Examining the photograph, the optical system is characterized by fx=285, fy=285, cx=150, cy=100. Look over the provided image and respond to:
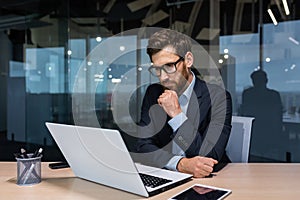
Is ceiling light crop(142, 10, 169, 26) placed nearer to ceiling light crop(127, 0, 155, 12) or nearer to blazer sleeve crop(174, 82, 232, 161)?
ceiling light crop(127, 0, 155, 12)

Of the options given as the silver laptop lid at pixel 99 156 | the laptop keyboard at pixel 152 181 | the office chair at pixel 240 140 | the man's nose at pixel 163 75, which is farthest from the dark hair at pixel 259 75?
the silver laptop lid at pixel 99 156

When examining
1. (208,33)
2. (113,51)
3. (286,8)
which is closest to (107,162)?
(113,51)

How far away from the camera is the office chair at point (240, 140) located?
1.57 metres

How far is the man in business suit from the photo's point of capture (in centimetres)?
126

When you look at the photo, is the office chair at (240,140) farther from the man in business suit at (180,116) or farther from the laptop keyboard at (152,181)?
the laptop keyboard at (152,181)

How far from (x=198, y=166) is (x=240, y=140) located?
0.56 m

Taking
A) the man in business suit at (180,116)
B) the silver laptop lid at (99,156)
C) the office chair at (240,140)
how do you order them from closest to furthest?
Answer: the silver laptop lid at (99,156)
the man in business suit at (180,116)
the office chair at (240,140)

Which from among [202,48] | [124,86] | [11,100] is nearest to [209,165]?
[124,86]

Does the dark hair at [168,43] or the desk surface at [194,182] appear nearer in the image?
the desk surface at [194,182]

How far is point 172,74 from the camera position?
1.39m

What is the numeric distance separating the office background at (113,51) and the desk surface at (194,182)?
7.50 feet

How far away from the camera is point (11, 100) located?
438 centimetres

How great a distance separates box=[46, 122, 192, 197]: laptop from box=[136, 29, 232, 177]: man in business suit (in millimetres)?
165

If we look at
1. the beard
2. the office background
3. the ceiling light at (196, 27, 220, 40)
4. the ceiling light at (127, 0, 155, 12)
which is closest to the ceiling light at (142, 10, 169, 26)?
the office background
